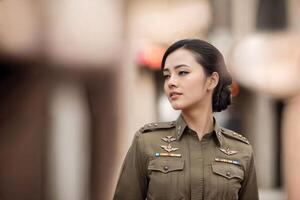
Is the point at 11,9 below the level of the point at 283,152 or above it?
above

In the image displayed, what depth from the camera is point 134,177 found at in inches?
57.9

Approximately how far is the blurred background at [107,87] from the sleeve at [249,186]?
0.61 metres

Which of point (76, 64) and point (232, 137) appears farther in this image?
point (76, 64)

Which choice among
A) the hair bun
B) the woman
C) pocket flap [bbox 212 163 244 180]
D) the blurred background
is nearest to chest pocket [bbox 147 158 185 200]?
the woman

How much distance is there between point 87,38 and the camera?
222 centimetres

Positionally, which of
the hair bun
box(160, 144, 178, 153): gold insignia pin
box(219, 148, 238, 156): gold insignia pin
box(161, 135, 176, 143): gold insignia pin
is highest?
the hair bun

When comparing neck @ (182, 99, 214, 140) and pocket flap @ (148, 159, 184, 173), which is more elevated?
neck @ (182, 99, 214, 140)

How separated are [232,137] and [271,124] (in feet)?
2.69

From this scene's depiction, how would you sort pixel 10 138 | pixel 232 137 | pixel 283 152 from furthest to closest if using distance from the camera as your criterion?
pixel 283 152 < pixel 10 138 < pixel 232 137

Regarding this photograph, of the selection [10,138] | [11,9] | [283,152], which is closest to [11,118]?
[10,138]

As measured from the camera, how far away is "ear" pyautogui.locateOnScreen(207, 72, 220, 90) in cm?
149

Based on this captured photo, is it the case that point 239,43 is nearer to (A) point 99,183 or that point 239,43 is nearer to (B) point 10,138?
(A) point 99,183

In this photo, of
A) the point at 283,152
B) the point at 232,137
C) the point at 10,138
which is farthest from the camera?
the point at 283,152

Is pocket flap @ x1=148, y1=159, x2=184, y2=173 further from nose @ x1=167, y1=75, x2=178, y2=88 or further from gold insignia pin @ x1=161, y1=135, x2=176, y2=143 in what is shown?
nose @ x1=167, y1=75, x2=178, y2=88
